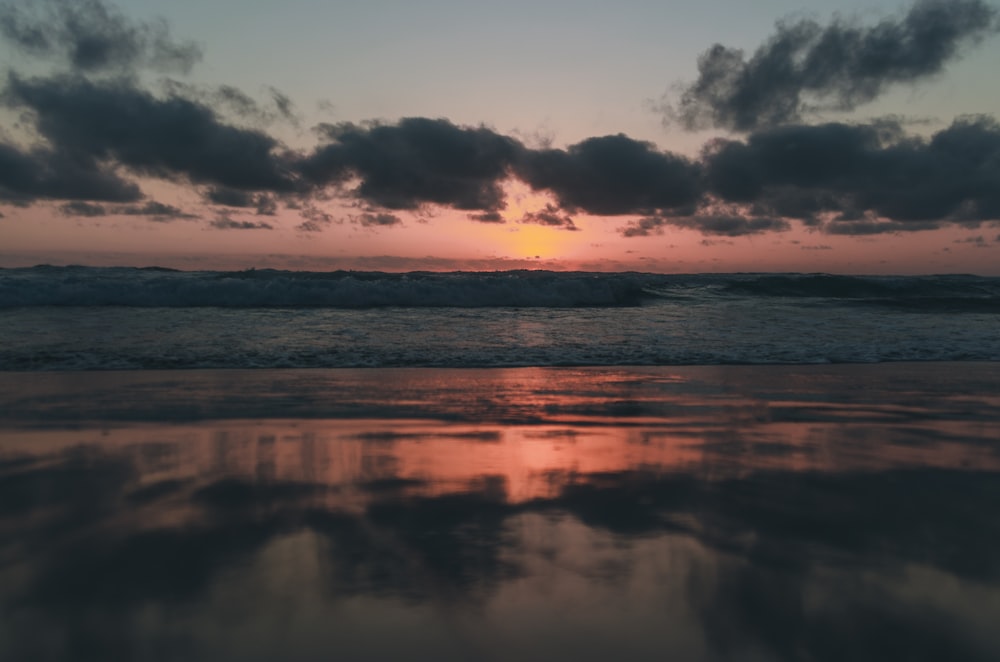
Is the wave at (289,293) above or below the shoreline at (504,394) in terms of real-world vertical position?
above

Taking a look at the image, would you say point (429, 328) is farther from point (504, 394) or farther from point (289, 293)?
point (289, 293)

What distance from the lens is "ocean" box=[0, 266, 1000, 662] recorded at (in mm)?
2305

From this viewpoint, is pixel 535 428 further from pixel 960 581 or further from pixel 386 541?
pixel 960 581

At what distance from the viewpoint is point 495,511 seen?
3.47 m

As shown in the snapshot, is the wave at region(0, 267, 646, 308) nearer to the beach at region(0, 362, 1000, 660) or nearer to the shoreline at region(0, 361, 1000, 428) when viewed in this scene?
the shoreline at region(0, 361, 1000, 428)

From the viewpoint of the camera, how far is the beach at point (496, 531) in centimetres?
229

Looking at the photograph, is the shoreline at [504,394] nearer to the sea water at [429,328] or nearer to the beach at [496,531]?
the beach at [496,531]

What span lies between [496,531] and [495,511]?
0.28m

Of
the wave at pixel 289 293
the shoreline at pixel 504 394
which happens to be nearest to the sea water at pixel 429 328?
the wave at pixel 289 293

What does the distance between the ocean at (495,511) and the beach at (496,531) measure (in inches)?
Result: 0.6

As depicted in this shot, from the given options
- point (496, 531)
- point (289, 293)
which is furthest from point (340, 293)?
point (496, 531)

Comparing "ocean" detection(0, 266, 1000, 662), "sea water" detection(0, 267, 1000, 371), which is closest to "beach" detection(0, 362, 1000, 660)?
"ocean" detection(0, 266, 1000, 662)

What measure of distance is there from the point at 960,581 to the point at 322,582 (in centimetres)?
240

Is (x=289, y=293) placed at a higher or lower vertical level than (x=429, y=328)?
higher
